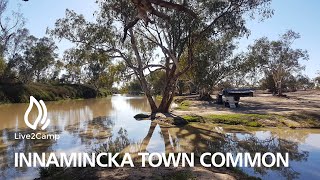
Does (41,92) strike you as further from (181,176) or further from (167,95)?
(181,176)

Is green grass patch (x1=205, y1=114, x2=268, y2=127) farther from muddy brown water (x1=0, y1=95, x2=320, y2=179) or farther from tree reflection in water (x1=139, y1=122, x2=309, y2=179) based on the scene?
tree reflection in water (x1=139, y1=122, x2=309, y2=179)

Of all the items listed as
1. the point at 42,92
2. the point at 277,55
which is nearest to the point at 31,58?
the point at 42,92

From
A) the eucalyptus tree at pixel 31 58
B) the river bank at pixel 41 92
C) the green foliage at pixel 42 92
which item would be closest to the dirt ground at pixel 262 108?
the river bank at pixel 41 92

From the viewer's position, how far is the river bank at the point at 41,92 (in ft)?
191

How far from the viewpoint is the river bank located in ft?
191

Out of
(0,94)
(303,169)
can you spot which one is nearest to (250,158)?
(303,169)

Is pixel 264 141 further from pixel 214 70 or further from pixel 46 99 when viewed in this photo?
pixel 46 99

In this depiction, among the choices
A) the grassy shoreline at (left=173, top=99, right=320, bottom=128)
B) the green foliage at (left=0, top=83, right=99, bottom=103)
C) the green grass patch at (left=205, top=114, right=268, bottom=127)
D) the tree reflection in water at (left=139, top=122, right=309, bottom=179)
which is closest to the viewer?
the tree reflection in water at (left=139, top=122, right=309, bottom=179)

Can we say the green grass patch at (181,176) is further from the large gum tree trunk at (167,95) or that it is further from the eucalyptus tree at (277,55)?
the eucalyptus tree at (277,55)

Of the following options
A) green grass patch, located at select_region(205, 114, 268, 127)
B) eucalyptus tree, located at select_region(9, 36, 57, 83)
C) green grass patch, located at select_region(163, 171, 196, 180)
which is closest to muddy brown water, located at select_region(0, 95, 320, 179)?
green grass patch, located at select_region(205, 114, 268, 127)

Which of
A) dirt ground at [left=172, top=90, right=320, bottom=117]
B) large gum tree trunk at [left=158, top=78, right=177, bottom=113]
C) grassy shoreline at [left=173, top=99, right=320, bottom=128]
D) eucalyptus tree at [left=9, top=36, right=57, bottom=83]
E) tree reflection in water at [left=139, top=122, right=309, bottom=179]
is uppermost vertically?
eucalyptus tree at [left=9, top=36, right=57, bottom=83]

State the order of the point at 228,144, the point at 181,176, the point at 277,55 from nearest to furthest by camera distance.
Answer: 1. the point at 181,176
2. the point at 228,144
3. the point at 277,55

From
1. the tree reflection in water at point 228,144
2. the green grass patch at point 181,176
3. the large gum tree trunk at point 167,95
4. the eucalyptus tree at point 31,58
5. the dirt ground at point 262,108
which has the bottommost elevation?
the tree reflection in water at point 228,144

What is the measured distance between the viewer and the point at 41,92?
66.8 meters
